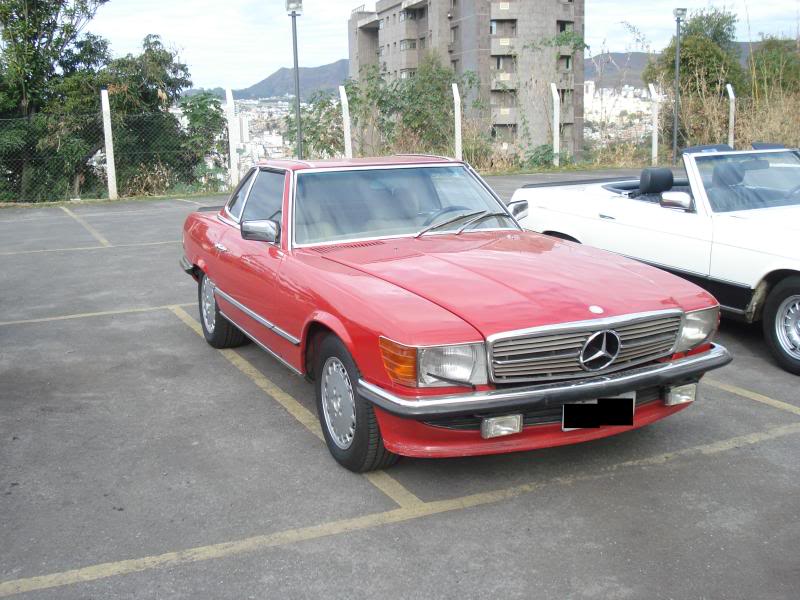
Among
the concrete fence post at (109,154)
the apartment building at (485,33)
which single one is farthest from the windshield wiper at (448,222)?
the apartment building at (485,33)

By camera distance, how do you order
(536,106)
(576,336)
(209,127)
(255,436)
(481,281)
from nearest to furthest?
(576,336)
(481,281)
(255,436)
(209,127)
(536,106)

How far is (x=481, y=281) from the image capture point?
432 cm

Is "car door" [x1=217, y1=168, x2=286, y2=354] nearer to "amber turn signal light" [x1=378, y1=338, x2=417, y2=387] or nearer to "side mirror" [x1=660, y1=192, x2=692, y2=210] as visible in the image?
"amber turn signal light" [x1=378, y1=338, x2=417, y2=387]

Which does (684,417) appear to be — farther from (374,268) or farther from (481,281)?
(374,268)

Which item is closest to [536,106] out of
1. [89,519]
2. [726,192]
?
[726,192]

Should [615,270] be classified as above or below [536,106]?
below

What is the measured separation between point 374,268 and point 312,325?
0.45m

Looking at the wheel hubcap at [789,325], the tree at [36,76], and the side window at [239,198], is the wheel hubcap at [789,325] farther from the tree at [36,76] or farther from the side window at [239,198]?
the tree at [36,76]

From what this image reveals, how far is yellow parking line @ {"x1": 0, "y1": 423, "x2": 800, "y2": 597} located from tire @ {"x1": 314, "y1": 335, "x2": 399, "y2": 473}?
1.20 ft

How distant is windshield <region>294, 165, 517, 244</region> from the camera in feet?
17.4

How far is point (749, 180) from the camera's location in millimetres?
7004

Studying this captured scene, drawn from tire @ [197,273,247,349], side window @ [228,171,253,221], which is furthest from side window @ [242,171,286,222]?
tire @ [197,273,247,349]

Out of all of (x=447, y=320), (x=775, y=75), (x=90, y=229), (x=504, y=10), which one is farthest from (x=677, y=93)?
(x=504, y=10)

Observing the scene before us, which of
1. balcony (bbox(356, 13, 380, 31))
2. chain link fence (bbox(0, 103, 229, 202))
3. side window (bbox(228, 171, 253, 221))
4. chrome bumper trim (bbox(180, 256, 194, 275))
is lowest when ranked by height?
chrome bumper trim (bbox(180, 256, 194, 275))
